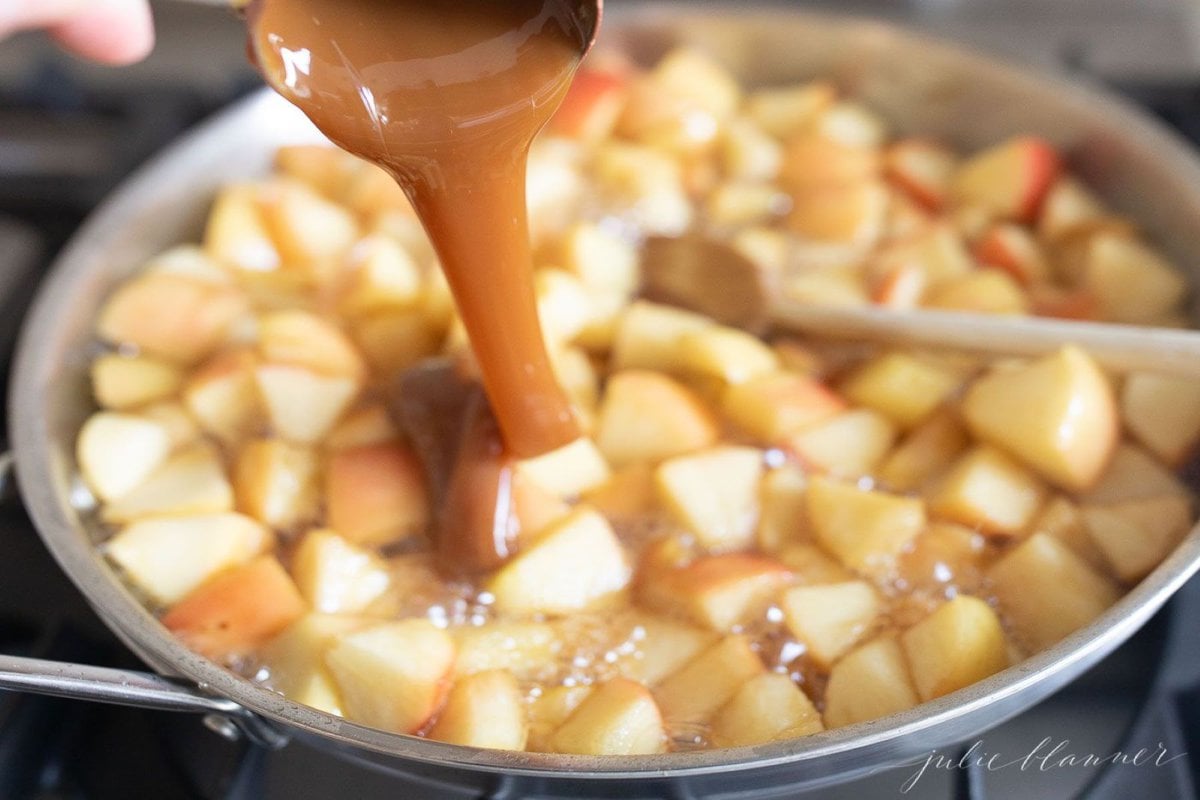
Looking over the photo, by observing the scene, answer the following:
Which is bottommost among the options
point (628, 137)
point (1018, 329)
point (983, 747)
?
point (983, 747)

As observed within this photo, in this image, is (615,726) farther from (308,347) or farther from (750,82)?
(750,82)

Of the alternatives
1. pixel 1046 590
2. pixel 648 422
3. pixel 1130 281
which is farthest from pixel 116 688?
pixel 1130 281

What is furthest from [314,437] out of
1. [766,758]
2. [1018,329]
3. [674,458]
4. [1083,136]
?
[1083,136]

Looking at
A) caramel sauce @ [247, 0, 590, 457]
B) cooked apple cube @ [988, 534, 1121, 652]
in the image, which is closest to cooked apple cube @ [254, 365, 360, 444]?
caramel sauce @ [247, 0, 590, 457]

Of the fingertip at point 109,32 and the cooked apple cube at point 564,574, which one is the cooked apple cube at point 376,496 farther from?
the fingertip at point 109,32

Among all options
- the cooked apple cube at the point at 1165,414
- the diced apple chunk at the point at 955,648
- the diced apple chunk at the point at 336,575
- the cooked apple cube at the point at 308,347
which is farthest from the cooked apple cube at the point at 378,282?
the cooked apple cube at the point at 1165,414

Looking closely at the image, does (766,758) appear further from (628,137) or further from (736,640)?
(628,137)

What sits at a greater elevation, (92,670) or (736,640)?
(92,670)
